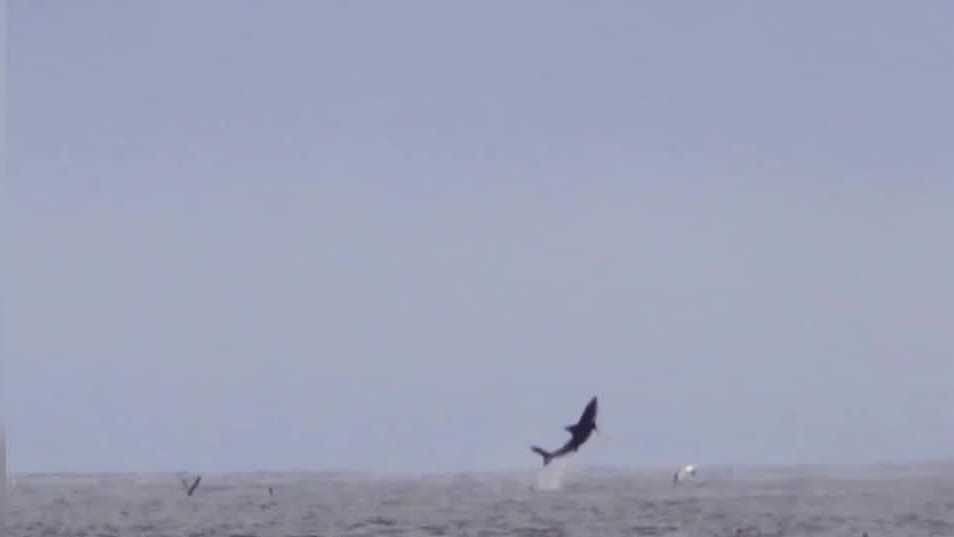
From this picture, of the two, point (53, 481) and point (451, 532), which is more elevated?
point (53, 481)

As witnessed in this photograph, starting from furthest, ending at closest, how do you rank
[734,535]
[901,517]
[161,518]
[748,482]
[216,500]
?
[748,482]
[216,500]
[161,518]
[901,517]
[734,535]

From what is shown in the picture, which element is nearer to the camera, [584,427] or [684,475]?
[584,427]

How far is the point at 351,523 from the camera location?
60.4 m

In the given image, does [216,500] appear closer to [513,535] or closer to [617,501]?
[617,501]

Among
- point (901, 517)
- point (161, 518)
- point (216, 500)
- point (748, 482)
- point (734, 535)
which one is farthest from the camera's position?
point (748, 482)

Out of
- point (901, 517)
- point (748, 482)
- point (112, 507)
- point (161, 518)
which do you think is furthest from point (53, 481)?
point (901, 517)

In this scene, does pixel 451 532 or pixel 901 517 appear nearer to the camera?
pixel 451 532

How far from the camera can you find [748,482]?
103938mm

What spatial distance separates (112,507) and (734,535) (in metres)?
29.0

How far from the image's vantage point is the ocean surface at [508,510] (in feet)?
182

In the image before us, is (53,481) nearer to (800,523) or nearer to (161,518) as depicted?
(161,518)

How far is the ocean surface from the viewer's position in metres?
55.4

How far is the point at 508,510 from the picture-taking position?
66.7 m

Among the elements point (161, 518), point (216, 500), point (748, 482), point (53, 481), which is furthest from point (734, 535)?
point (53, 481)
